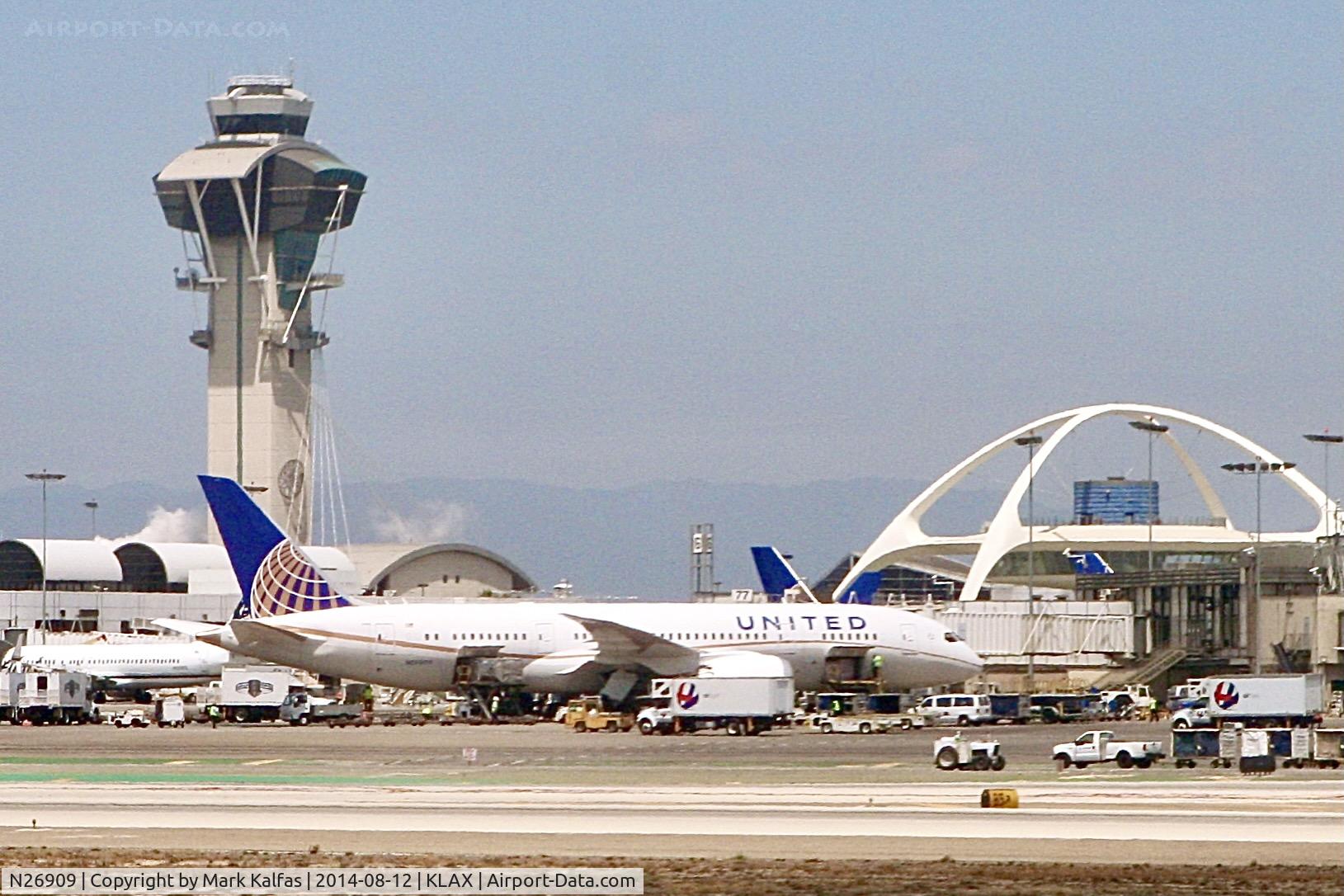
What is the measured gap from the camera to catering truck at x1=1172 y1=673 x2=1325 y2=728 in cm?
6391

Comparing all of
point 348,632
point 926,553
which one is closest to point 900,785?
point 348,632

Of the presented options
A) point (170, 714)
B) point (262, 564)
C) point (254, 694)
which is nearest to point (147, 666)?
point (254, 694)

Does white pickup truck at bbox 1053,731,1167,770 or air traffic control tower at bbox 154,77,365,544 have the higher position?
air traffic control tower at bbox 154,77,365,544

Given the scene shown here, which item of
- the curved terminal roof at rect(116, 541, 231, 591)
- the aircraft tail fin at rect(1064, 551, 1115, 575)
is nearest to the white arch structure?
the aircraft tail fin at rect(1064, 551, 1115, 575)

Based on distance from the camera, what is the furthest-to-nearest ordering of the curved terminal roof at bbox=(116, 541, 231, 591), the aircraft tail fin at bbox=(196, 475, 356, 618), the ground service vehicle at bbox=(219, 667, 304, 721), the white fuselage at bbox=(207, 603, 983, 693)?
the curved terminal roof at bbox=(116, 541, 231, 591)
the ground service vehicle at bbox=(219, 667, 304, 721)
the aircraft tail fin at bbox=(196, 475, 356, 618)
the white fuselage at bbox=(207, 603, 983, 693)

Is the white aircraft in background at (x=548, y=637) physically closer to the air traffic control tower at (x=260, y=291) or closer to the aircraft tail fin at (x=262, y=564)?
the aircraft tail fin at (x=262, y=564)

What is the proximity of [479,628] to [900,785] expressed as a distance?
117 ft

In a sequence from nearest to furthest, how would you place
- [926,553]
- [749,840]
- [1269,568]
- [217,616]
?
[749,840], [1269,568], [217,616], [926,553]

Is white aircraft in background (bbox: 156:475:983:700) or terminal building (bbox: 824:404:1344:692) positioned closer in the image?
white aircraft in background (bbox: 156:475:983:700)

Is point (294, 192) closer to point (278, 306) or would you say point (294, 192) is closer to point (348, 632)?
point (278, 306)

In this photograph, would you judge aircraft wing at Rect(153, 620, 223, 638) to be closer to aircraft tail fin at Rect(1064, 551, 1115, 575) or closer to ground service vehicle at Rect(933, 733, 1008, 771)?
ground service vehicle at Rect(933, 733, 1008, 771)

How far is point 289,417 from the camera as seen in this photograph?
643 feet

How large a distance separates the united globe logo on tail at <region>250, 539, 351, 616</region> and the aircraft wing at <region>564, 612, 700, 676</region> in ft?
34.1

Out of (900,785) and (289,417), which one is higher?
(289,417)
